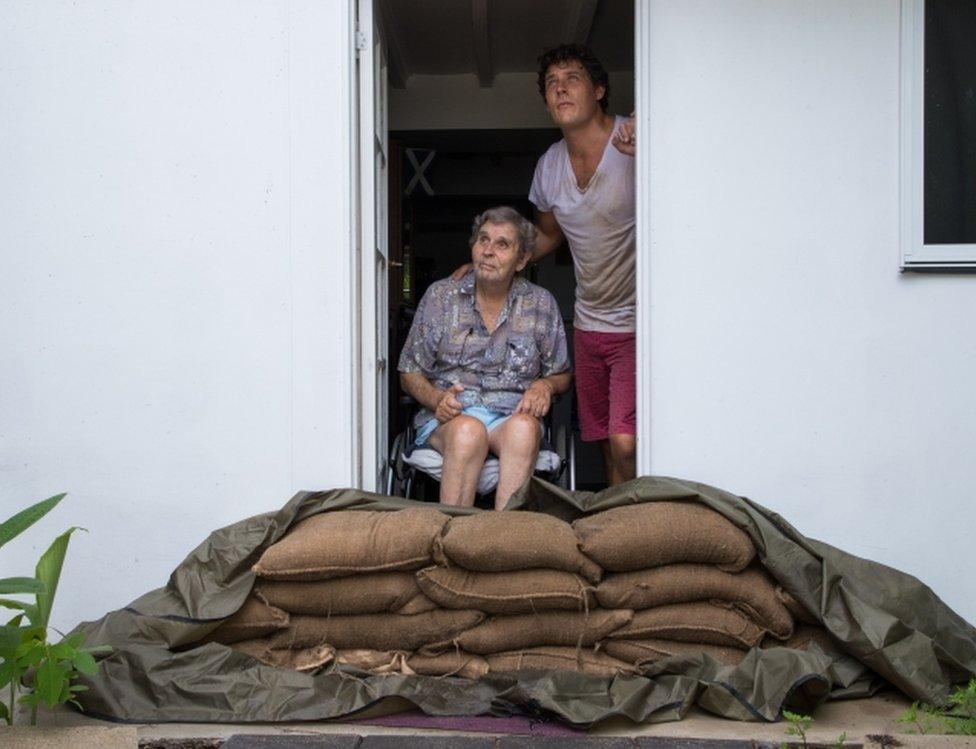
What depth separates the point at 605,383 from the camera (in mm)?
5422

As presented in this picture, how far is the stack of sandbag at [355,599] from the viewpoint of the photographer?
3967mm

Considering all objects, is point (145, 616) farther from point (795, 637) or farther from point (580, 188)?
point (580, 188)

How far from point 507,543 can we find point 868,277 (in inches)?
62.7

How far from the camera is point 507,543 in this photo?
3.93 meters

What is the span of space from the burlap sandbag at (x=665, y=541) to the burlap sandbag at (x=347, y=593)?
584 mm

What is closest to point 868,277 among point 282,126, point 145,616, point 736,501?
point 736,501

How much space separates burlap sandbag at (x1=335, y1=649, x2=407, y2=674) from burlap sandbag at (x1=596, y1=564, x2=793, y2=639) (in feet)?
2.22

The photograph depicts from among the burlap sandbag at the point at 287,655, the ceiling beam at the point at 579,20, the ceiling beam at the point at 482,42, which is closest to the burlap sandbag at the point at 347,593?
the burlap sandbag at the point at 287,655

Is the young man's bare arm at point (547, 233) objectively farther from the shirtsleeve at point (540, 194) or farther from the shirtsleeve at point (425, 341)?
the shirtsleeve at point (425, 341)

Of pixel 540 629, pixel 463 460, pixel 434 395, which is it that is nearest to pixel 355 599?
pixel 540 629

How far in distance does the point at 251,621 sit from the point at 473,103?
166 inches

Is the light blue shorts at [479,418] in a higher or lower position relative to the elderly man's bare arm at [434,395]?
lower

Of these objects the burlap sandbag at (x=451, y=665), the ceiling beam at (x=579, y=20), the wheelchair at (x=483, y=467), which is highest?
the ceiling beam at (x=579, y=20)

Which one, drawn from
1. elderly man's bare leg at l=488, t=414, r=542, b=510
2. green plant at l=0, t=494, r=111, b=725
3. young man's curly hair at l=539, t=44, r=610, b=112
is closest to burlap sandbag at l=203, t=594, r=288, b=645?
green plant at l=0, t=494, r=111, b=725
